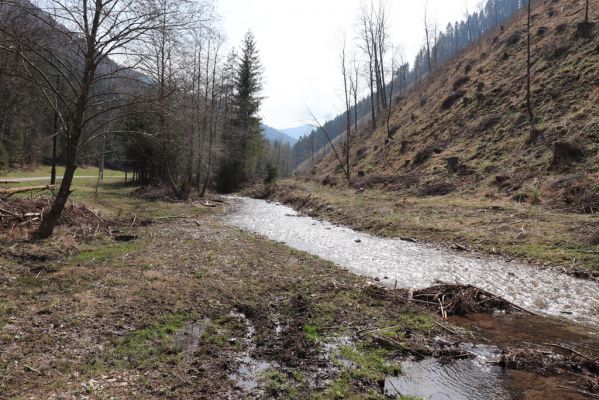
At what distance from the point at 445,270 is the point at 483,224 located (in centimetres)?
654

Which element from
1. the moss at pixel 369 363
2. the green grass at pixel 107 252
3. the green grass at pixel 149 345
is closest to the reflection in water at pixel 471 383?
the moss at pixel 369 363

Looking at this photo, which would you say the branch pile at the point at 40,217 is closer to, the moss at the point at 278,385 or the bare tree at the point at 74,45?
the bare tree at the point at 74,45

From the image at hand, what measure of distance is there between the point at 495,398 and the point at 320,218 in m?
21.9

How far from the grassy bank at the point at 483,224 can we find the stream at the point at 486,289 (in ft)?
3.70

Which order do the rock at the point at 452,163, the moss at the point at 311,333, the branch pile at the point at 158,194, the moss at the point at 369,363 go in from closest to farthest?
the moss at the point at 369,363, the moss at the point at 311,333, the rock at the point at 452,163, the branch pile at the point at 158,194

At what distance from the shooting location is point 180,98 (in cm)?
1253

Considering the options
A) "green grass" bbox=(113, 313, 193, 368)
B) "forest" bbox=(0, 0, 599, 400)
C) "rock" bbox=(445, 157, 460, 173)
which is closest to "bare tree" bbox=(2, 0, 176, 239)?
"forest" bbox=(0, 0, 599, 400)

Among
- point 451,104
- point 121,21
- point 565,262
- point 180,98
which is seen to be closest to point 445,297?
point 565,262

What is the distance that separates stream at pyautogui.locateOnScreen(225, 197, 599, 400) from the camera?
242 inches

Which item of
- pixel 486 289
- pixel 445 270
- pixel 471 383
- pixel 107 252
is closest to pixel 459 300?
pixel 486 289

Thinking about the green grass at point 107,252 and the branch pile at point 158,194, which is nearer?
the green grass at point 107,252

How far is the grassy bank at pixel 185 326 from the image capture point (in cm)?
567

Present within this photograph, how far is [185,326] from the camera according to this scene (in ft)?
25.5

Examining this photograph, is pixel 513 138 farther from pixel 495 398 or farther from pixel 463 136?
pixel 495 398
